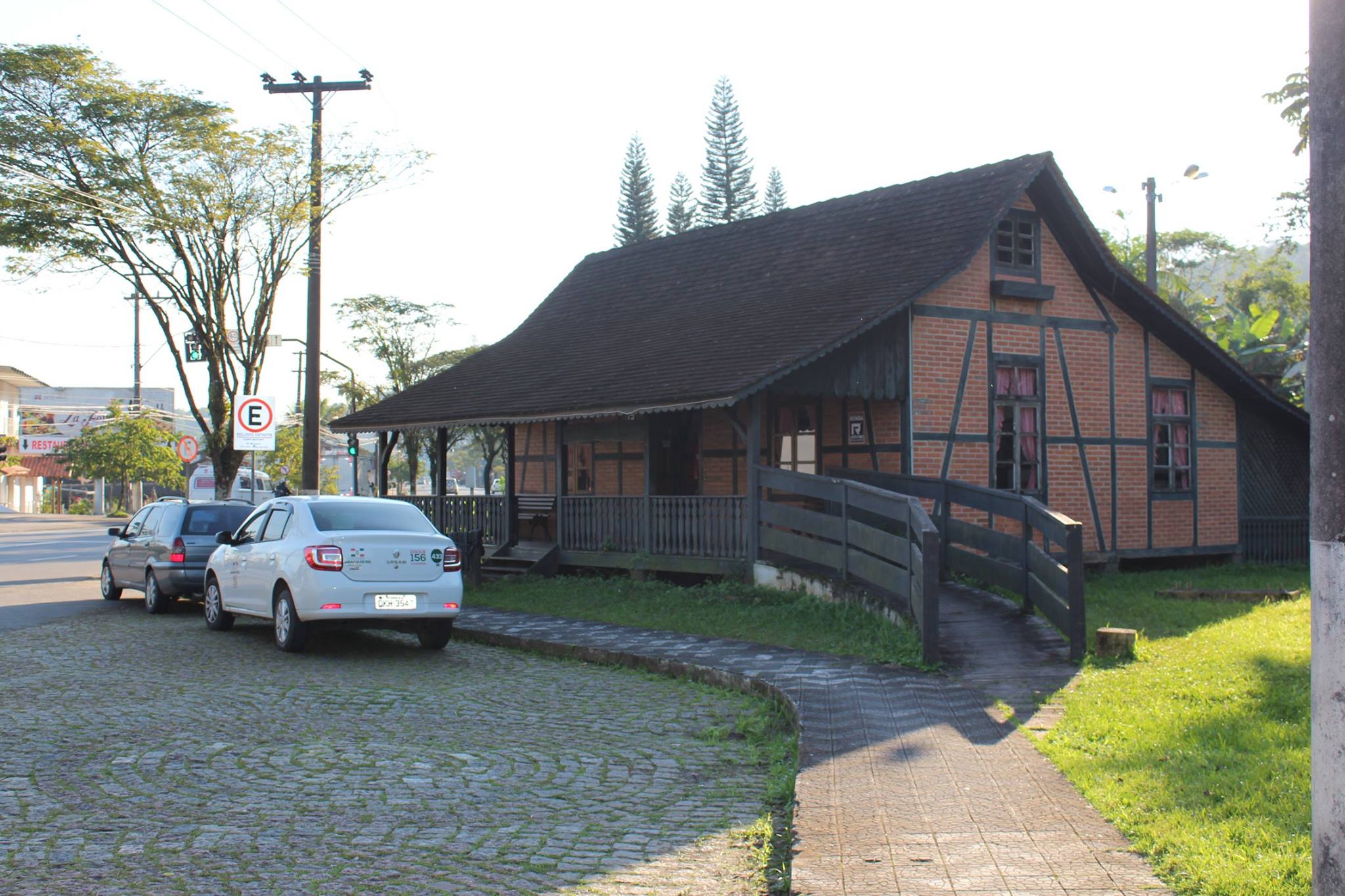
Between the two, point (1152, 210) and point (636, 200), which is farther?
point (636, 200)

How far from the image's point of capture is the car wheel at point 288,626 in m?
12.8

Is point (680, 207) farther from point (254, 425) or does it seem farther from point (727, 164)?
point (254, 425)

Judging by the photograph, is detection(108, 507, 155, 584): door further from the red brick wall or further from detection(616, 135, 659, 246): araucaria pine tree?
detection(616, 135, 659, 246): araucaria pine tree

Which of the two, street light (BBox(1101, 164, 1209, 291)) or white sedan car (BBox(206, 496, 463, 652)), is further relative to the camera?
street light (BBox(1101, 164, 1209, 291))

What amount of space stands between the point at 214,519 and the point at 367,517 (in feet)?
17.4

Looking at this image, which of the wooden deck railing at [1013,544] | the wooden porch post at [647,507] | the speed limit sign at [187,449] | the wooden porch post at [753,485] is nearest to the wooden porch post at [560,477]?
the wooden porch post at [647,507]

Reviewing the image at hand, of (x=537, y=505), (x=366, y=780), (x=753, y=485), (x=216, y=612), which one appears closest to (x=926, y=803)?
(x=366, y=780)

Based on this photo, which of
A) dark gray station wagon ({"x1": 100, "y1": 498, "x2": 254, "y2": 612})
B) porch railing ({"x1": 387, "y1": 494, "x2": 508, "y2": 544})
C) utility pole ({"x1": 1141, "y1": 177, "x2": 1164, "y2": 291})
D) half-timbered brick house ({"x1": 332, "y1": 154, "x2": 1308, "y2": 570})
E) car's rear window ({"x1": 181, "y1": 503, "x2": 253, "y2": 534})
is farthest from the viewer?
utility pole ({"x1": 1141, "y1": 177, "x2": 1164, "y2": 291})

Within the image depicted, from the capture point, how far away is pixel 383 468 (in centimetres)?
2488

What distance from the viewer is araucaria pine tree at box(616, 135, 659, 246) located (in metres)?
66.3

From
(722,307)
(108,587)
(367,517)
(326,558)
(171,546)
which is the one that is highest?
(722,307)

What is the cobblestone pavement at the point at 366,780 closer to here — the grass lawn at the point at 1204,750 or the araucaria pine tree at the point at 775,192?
the grass lawn at the point at 1204,750

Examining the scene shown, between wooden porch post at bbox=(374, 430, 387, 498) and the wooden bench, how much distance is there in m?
3.24

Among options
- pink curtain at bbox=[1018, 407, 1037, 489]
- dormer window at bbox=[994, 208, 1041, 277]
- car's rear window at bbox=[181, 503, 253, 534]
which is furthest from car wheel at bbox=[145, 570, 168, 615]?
dormer window at bbox=[994, 208, 1041, 277]
